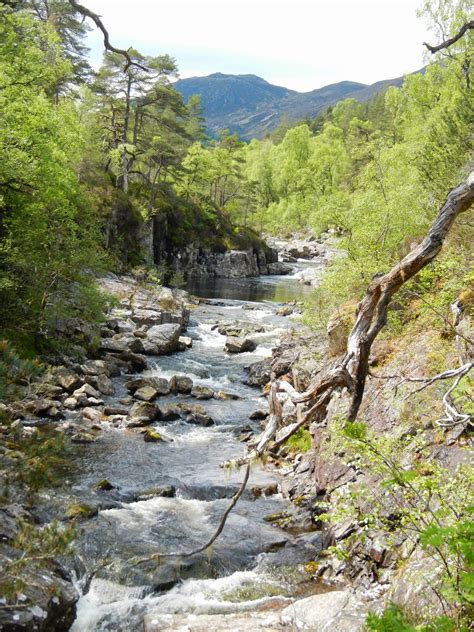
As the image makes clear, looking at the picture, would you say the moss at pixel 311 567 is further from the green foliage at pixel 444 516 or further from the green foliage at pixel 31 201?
the green foliage at pixel 31 201

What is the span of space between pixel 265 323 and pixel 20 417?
20.2m

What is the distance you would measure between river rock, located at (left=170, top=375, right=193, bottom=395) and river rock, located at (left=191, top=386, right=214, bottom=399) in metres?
0.26

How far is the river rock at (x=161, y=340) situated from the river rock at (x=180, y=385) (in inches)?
→ 179

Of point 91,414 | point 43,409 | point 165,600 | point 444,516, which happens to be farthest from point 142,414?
point 444,516

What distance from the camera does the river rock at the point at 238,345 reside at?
1110 inches

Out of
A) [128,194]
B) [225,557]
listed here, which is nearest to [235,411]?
[225,557]

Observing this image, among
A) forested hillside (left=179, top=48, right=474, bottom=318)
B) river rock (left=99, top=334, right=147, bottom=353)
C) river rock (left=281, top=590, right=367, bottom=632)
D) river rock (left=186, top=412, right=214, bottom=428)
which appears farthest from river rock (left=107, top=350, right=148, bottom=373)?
river rock (left=281, top=590, right=367, bottom=632)

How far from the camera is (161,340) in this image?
26.7 m

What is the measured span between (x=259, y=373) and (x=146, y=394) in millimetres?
5924

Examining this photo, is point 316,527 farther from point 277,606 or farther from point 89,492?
point 89,492

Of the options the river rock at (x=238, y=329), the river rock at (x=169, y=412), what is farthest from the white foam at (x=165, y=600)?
the river rock at (x=238, y=329)

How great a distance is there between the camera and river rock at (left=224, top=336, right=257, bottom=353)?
28188mm

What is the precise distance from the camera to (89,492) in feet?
42.7

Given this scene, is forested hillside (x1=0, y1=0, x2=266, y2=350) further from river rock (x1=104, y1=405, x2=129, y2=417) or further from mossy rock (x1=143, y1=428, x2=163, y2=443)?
mossy rock (x1=143, y1=428, x2=163, y2=443)
